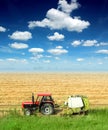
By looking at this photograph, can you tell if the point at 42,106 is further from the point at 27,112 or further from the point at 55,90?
the point at 55,90

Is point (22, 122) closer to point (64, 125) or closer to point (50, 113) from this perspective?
point (64, 125)

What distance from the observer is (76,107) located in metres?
19.7

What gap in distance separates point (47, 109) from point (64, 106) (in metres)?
1.28

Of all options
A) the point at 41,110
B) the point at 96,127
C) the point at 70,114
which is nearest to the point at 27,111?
the point at 41,110

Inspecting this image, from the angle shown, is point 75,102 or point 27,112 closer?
point 75,102

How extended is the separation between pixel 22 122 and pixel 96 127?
4307 millimetres

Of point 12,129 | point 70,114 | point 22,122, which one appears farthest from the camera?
point 70,114

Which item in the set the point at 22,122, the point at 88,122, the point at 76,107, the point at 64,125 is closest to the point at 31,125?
the point at 22,122

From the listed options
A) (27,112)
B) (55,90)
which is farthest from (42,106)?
(55,90)

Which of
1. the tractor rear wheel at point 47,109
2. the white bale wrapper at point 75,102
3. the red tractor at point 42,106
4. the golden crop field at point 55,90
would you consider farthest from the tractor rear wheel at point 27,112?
the golden crop field at point 55,90

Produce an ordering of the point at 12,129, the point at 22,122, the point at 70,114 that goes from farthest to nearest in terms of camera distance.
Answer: the point at 70,114 < the point at 22,122 < the point at 12,129

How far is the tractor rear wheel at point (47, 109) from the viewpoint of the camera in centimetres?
2028

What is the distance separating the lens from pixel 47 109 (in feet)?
66.8

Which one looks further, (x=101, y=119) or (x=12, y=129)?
(x=101, y=119)
